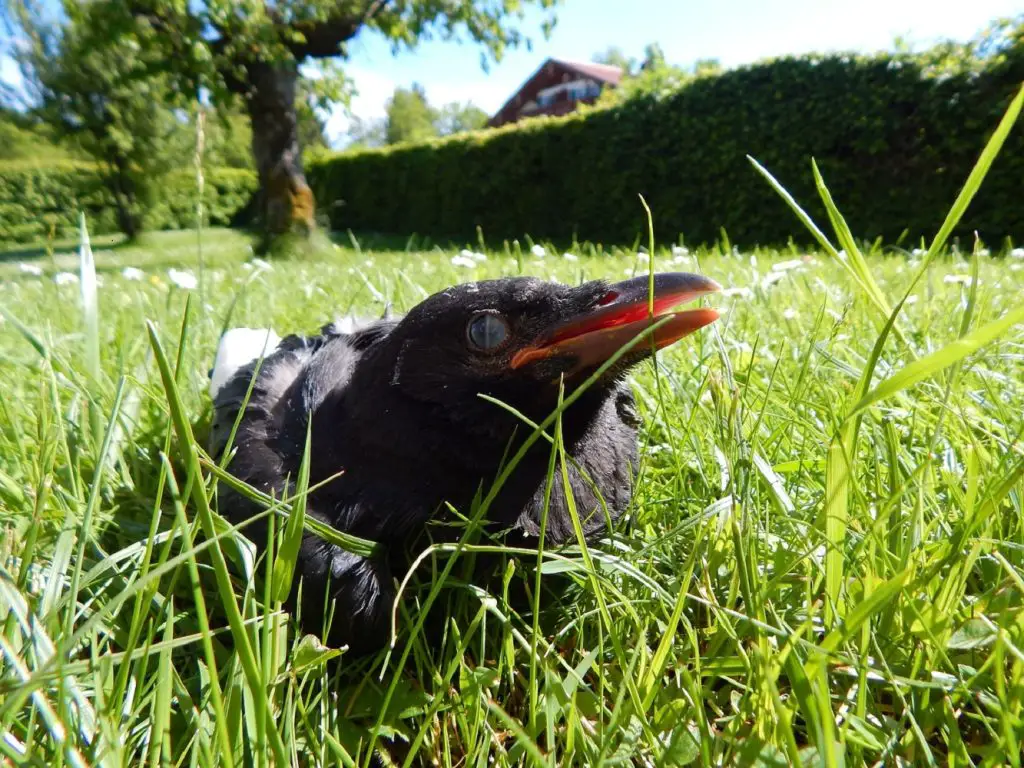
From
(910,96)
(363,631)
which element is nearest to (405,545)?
(363,631)

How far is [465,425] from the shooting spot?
1097 mm

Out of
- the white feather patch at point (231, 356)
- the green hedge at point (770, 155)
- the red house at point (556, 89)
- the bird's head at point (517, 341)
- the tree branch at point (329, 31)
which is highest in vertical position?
the red house at point (556, 89)

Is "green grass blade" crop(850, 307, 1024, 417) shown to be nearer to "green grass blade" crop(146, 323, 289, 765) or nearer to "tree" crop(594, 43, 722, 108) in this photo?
"green grass blade" crop(146, 323, 289, 765)

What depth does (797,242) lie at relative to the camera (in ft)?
26.1

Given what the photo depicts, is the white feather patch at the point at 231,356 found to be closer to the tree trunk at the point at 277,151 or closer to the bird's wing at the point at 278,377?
the bird's wing at the point at 278,377

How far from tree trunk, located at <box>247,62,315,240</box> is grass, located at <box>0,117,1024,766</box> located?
28.8ft

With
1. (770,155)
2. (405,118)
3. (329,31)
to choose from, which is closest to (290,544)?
(770,155)

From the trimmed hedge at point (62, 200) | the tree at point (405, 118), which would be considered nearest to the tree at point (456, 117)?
the tree at point (405, 118)

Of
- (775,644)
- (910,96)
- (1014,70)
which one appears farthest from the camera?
(910,96)

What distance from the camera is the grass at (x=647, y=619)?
2.14ft

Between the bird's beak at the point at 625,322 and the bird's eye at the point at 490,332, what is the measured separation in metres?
0.04

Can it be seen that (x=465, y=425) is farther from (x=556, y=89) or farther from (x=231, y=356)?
(x=556, y=89)

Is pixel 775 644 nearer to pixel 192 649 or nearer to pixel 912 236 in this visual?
pixel 192 649

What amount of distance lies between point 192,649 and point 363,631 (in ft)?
1.00
